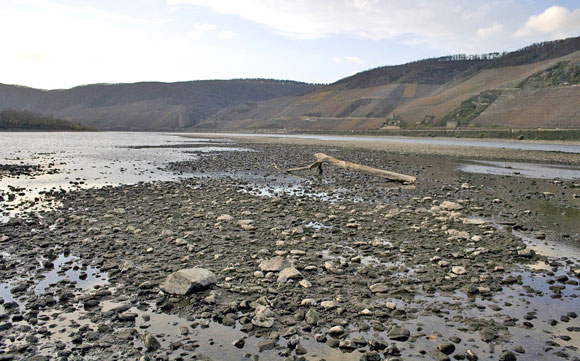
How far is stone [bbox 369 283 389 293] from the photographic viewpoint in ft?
23.5

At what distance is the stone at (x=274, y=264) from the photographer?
803 centimetres

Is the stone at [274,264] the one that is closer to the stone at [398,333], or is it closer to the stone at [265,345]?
the stone at [265,345]

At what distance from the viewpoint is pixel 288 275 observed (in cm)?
761

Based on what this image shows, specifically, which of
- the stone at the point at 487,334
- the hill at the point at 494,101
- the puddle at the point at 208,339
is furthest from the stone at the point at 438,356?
the hill at the point at 494,101

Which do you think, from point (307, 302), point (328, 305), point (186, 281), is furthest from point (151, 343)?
point (328, 305)

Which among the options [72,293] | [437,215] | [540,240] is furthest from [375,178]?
[72,293]

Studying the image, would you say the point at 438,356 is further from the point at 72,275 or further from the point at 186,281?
the point at 72,275

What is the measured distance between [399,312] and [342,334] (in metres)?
1.25

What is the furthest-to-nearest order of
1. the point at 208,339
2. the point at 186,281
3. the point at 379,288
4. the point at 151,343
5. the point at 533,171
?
the point at 533,171, the point at 379,288, the point at 186,281, the point at 208,339, the point at 151,343

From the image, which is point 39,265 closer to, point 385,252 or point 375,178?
point 385,252

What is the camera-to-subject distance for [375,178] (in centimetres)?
2497

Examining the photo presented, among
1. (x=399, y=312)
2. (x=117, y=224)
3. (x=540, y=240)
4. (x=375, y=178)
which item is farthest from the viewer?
(x=375, y=178)

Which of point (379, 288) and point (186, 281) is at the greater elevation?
point (186, 281)

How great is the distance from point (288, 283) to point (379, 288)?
1693 millimetres
